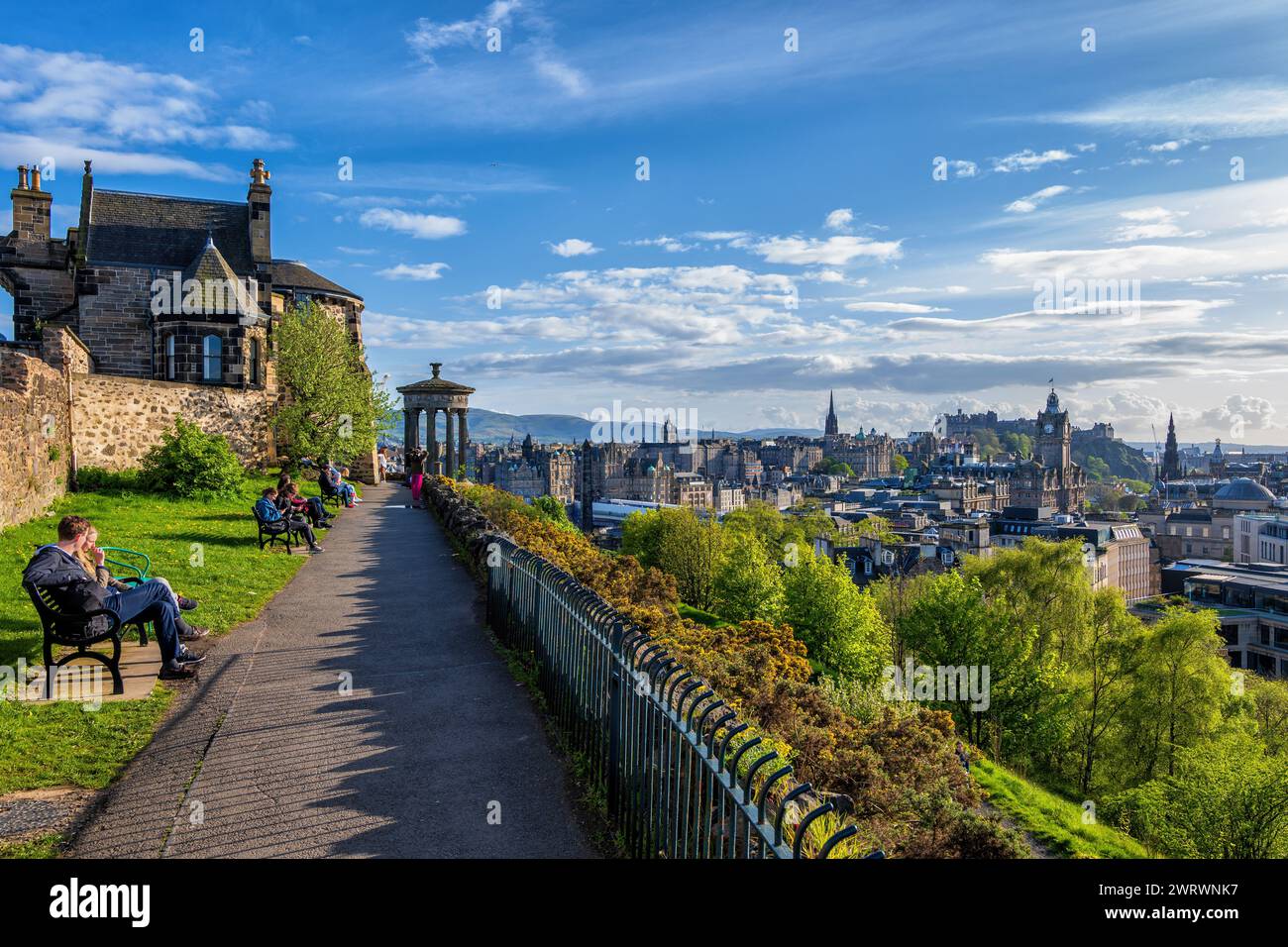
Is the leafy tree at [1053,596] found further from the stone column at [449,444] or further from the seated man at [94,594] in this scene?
the seated man at [94,594]

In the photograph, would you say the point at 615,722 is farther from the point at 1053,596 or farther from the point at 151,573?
the point at 1053,596

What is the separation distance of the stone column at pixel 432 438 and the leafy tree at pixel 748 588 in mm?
18609

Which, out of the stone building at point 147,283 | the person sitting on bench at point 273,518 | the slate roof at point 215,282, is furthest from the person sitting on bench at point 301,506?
the slate roof at point 215,282

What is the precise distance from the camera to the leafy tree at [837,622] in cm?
4203

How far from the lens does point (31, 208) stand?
33.2m

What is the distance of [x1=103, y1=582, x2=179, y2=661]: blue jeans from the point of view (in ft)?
26.8

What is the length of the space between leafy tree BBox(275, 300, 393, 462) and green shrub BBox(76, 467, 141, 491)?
34.3ft

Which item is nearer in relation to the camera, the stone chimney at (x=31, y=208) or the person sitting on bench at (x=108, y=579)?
the person sitting on bench at (x=108, y=579)

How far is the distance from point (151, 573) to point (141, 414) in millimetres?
13583
